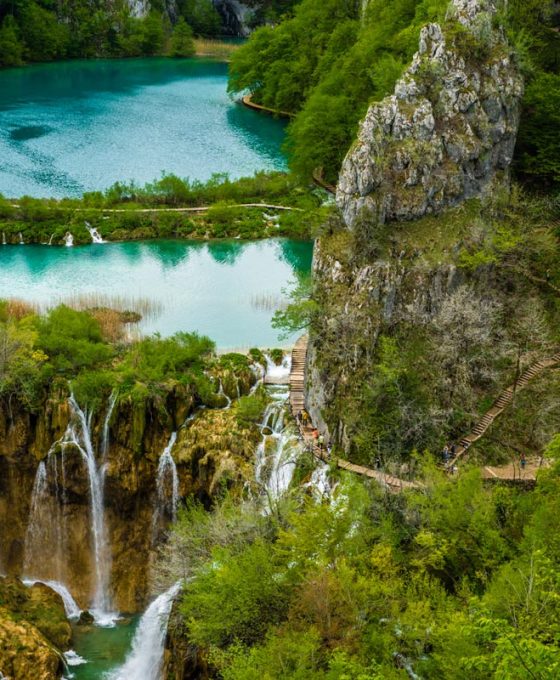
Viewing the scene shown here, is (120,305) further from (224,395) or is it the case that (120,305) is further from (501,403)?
(501,403)

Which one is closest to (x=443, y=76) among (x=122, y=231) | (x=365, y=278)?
(x=365, y=278)

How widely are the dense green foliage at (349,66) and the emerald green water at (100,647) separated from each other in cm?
2943

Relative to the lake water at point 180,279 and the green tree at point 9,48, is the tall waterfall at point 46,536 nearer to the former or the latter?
the lake water at point 180,279

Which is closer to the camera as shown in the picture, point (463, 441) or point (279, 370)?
point (463, 441)

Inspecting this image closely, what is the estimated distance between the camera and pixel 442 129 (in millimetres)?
39438

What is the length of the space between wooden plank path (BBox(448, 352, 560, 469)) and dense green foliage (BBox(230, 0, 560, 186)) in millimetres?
10943

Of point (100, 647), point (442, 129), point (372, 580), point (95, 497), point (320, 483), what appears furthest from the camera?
point (442, 129)

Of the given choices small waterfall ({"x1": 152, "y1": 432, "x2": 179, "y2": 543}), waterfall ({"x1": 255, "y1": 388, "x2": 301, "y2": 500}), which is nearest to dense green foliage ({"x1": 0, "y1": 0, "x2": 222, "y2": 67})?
small waterfall ({"x1": 152, "y1": 432, "x2": 179, "y2": 543})

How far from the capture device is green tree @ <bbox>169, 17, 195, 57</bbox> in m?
131

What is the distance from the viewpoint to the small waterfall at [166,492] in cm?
3712

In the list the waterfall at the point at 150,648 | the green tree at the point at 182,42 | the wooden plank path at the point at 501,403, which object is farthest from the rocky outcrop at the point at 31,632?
the green tree at the point at 182,42

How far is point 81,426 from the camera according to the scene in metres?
37.5

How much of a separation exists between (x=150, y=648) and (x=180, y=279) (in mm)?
25177

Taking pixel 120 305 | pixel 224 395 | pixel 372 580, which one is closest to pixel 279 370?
pixel 224 395
